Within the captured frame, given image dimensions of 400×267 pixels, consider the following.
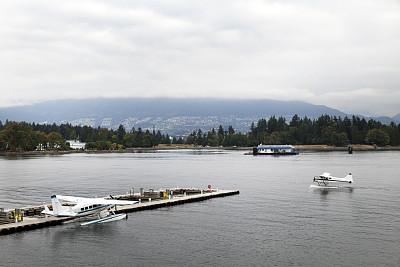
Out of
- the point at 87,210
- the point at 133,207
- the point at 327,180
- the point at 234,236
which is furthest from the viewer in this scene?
the point at 327,180

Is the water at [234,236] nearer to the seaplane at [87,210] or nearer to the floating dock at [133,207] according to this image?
the floating dock at [133,207]

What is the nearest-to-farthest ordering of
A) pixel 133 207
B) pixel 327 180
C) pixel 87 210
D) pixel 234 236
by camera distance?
pixel 234 236 → pixel 87 210 → pixel 133 207 → pixel 327 180

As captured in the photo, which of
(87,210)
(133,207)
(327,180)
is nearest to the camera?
(87,210)

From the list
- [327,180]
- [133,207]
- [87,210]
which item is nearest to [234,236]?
[87,210]

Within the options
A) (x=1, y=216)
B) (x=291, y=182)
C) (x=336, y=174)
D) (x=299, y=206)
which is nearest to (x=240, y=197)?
(x=299, y=206)

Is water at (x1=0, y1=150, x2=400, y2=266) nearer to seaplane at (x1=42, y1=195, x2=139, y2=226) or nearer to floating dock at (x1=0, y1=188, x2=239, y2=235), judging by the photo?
floating dock at (x1=0, y1=188, x2=239, y2=235)

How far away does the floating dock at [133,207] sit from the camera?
45156mm

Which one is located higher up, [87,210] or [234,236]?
[87,210]

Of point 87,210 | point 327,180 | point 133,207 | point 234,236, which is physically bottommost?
point 234,236

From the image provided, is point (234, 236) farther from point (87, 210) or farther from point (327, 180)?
point (327, 180)

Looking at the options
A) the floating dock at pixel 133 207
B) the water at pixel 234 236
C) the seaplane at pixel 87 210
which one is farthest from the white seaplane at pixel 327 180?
the seaplane at pixel 87 210

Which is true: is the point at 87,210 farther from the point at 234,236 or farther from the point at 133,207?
the point at 234,236

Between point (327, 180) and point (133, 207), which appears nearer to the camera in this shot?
point (133, 207)

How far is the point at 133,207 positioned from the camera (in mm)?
57312
